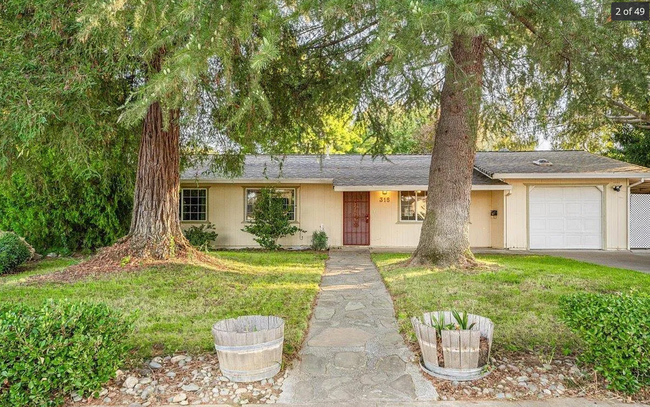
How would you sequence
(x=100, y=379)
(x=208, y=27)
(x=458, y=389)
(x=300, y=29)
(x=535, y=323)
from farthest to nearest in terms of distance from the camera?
(x=300, y=29) → (x=535, y=323) → (x=208, y=27) → (x=458, y=389) → (x=100, y=379)

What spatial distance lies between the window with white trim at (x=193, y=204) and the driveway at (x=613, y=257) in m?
10.9

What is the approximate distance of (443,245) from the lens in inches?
305

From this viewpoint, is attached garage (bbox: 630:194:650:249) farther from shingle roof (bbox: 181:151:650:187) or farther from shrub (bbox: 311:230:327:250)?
shrub (bbox: 311:230:327:250)

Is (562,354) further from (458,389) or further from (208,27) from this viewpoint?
(208,27)

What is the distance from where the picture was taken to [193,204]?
505 inches

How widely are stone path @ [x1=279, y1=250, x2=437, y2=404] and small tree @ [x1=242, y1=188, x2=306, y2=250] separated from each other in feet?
20.5

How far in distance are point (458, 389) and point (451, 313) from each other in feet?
2.23

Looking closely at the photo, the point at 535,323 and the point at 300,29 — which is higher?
the point at 300,29

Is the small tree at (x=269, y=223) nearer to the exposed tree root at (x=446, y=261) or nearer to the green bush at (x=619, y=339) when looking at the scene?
the exposed tree root at (x=446, y=261)

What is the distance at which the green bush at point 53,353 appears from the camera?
2.44m

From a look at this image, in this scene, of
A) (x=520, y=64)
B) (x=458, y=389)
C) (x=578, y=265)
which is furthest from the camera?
(x=578, y=265)

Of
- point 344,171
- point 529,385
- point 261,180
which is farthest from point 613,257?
point 261,180

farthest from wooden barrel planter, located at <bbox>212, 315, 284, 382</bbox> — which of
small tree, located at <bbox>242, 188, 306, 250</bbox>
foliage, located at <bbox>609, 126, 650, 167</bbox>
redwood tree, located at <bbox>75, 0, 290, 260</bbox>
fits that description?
foliage, located at <bbox>609, 126, 650, 167</bbox>

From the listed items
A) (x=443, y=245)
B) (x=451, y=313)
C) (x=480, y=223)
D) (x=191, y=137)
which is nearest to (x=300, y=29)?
(x=191, y=137)
